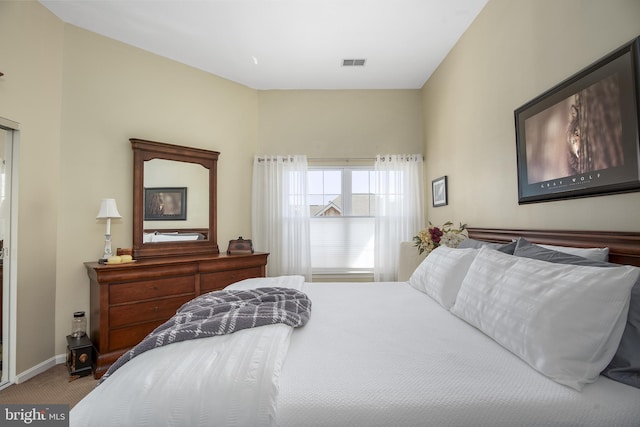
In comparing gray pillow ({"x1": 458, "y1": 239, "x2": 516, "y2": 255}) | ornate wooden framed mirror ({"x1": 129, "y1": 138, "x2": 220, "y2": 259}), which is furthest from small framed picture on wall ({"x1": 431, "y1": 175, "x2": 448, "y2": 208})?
ornate wooden framed mirror ({"x1": 129, "y1": 138, "x2": 220, "y2": 259})

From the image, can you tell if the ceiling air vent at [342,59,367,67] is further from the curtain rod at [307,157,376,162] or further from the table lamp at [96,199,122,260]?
the table lamp at [96,199,122,260]

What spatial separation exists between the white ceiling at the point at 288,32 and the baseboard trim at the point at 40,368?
2894mm

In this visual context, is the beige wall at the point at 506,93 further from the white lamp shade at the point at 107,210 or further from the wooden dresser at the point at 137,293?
the white lamp shade at the point at 107,210

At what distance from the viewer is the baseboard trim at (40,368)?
7.84 ft

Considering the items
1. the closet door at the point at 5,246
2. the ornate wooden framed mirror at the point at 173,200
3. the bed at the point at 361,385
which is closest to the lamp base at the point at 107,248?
the ornate wooden framed mirror at the point at 173,200

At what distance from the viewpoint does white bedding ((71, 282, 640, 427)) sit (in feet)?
3.04

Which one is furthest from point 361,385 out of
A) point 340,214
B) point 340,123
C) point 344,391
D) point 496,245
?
point 340,123

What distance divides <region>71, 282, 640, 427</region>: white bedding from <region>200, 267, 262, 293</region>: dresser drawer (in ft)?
6.47

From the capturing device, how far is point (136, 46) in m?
3.17

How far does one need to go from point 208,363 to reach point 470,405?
2.74 feet

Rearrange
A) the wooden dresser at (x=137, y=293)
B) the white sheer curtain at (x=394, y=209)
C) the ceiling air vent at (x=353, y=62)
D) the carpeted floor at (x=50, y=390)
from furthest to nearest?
the white sheer curtain at (x=394, y=209) < the ceiling air vent at (x=353, y=62) < the wooden dresser at (x=137, y=293) < the carpeted floor at (x=50, y=390)

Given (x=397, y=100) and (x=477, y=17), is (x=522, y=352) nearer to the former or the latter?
(x=477, y=17)

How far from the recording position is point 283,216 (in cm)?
399

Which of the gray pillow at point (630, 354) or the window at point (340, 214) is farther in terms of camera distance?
the window at point (340, 214)
